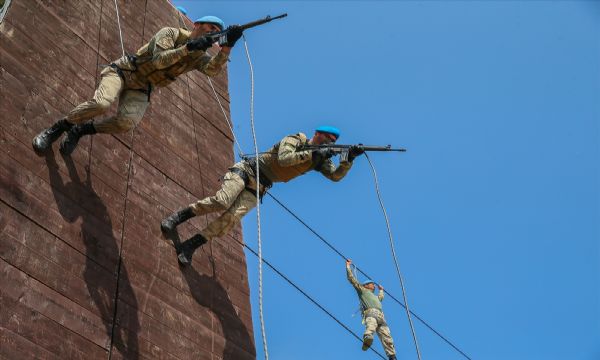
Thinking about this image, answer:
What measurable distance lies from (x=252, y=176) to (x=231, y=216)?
1.42ft

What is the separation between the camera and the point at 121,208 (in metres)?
7.15

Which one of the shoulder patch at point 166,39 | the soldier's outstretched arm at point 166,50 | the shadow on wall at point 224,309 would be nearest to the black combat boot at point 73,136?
the soldier's outstretched arm at point 166,50

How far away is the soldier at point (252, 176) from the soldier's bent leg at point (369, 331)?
149 inches

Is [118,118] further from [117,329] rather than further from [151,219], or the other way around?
[117,329]

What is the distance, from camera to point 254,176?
7.88 metres

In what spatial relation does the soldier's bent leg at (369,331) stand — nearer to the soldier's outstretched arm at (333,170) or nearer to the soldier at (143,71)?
the soldier's outstretched arm at (333,170)

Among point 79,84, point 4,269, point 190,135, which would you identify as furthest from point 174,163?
point 4,269

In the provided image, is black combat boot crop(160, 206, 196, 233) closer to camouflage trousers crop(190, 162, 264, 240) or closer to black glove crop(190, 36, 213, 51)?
camouflage trousers crop(190, 162, 264, 240)

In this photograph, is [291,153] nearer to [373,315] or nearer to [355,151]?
[355,151]

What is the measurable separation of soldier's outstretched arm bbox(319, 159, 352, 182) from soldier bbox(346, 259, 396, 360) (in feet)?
12.3

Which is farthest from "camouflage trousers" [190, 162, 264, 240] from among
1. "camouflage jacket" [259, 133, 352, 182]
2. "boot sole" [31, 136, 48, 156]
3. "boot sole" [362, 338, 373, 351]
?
"boot sole" [362, 338, 373, 351]

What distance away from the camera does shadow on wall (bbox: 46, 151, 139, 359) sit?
20.6 ft

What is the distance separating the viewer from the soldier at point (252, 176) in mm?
7551

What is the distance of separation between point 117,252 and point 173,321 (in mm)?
742
